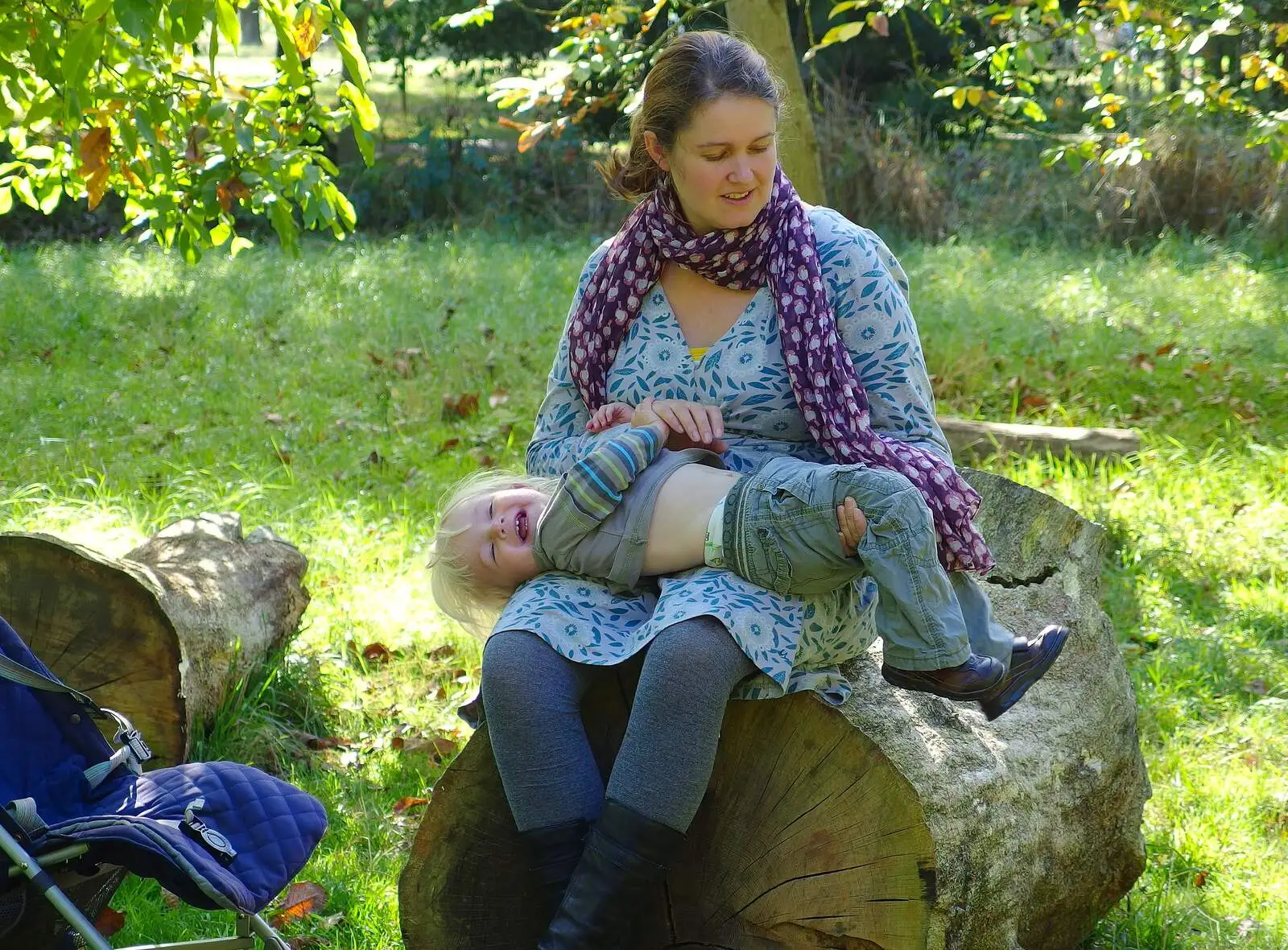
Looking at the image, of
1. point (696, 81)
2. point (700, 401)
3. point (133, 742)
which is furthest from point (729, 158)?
point (133, 742)

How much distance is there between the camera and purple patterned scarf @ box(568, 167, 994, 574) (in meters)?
2.79

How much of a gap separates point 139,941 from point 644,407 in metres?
1.82

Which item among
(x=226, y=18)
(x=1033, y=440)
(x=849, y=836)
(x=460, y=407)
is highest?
(x=226, y=18)

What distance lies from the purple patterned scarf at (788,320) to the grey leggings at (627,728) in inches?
24.0

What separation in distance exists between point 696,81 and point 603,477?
3.18 ft

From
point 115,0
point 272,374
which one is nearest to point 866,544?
point 115,0

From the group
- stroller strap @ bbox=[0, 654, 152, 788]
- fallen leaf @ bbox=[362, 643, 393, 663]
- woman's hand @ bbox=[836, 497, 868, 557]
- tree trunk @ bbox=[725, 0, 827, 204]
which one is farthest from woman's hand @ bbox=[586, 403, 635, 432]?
tree trunk @ bbox=[725, 0, 827, 204]

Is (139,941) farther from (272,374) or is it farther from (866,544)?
(272,374)

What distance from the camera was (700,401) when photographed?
3102 mm

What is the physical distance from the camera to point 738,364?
3.08m

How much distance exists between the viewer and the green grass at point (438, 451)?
Result: 3.72 meters

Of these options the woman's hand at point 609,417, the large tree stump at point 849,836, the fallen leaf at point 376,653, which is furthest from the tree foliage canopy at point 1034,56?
the large tree stump at point 849,836

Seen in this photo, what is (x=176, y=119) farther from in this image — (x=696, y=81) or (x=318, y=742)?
(x=318, y=742)

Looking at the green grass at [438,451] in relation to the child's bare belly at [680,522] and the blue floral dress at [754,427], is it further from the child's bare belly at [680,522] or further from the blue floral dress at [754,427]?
the child's bare belly at [680,522]
